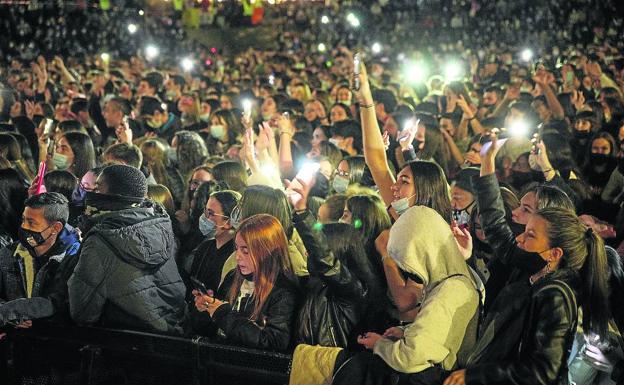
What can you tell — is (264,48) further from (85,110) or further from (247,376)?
(247,376)

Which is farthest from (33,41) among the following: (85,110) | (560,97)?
(560,97)

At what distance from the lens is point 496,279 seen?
4711 mm

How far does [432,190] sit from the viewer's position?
185 inches

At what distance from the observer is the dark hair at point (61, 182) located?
6230 millimetres

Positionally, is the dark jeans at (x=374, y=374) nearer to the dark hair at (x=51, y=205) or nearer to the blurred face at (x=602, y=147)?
the dark hair at (x=51, y=205)

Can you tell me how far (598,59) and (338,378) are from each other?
1476 centimetres

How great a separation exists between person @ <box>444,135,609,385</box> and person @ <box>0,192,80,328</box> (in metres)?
2.17

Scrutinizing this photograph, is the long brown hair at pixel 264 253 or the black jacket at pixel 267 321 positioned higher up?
the long brown hair at pixel 264 253

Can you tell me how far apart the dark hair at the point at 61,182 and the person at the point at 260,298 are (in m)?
2.64

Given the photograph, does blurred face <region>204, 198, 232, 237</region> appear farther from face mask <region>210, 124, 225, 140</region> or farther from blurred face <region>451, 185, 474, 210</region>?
face mask <region>210, 124, 225, 140</region>

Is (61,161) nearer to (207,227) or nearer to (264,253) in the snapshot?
(207,227)

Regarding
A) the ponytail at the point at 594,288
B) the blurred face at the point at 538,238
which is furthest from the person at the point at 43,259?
the ponytail at the point at 594,288

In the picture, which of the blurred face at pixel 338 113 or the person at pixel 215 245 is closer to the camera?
the person at pixel 215 245

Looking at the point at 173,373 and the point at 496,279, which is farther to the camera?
the point at 496,279
